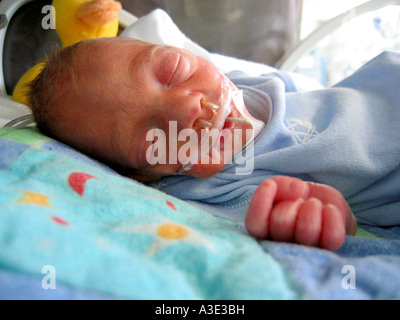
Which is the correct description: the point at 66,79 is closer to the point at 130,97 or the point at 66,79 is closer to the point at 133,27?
the point at 130,97

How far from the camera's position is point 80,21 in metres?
1.36

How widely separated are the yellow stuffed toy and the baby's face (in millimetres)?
489

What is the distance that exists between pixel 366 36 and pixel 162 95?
4.25 feet

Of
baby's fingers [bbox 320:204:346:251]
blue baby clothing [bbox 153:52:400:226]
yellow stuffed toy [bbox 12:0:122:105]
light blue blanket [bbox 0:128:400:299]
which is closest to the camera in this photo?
light blue blanket [bbox 0:128:400:299]

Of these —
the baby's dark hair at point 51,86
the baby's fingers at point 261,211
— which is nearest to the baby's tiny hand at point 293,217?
the baby's fingers at point 261,211

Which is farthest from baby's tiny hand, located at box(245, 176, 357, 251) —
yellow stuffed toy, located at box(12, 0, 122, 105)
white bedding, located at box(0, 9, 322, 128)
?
yellow stuffed toy, located at box(12, 0, 122, 105)

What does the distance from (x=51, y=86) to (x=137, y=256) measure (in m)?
0.63

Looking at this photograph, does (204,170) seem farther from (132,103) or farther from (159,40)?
(159,40)

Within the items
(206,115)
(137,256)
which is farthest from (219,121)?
(137,256)

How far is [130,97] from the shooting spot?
836 millimetres

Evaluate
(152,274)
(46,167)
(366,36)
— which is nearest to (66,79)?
(46,167)

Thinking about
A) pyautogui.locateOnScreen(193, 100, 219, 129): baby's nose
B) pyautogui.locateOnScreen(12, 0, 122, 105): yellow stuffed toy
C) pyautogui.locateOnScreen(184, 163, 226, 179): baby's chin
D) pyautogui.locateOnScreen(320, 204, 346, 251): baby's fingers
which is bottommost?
pyautogui.locateOnScreen(184, 163, 226, 179): baby's chin

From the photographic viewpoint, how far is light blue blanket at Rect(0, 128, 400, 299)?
380 mm

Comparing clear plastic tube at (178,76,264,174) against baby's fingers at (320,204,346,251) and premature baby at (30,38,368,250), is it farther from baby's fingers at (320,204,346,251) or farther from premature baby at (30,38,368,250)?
baby's fingers at (320,204,346,251)
